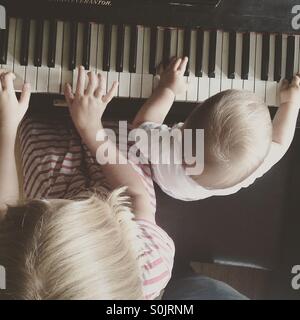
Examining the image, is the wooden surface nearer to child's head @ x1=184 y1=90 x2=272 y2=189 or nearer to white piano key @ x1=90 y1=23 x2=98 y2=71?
child's head @ x1=184 y1=90 x2=272 y2=189

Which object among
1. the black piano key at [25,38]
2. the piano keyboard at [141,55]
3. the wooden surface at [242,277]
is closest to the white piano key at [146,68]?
the piano keyboard at [141,55]

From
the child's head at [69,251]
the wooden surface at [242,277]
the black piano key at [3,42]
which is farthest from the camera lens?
the wooden surface at [242,277]

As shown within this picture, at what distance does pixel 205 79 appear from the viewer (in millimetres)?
906

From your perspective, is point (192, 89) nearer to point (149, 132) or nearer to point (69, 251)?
point (149, 132)

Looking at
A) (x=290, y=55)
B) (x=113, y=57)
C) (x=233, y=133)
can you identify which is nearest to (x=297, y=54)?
(x=290, y=55)

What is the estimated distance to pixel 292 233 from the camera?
1.00 meters

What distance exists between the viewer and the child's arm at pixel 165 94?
890 mm

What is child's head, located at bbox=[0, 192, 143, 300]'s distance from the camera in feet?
2.36

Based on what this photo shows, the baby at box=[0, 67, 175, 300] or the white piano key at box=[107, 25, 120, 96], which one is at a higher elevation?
the white piano key at box=[107, 25, 120, 96]

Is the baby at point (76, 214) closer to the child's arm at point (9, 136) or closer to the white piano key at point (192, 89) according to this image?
the child's arm at point (9, 136)

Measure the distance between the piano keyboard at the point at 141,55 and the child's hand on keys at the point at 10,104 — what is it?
0.04 feet

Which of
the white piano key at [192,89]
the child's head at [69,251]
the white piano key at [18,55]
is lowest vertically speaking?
the child's head at [69,251]

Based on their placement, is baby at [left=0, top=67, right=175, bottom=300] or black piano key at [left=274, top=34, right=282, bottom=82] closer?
baby at [left=0, top=67, right=175, bottom=300]

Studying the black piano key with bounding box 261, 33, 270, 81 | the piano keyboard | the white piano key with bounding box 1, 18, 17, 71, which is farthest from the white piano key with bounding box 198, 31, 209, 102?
the white piano key with bounding box 1, 18, 17, 71
